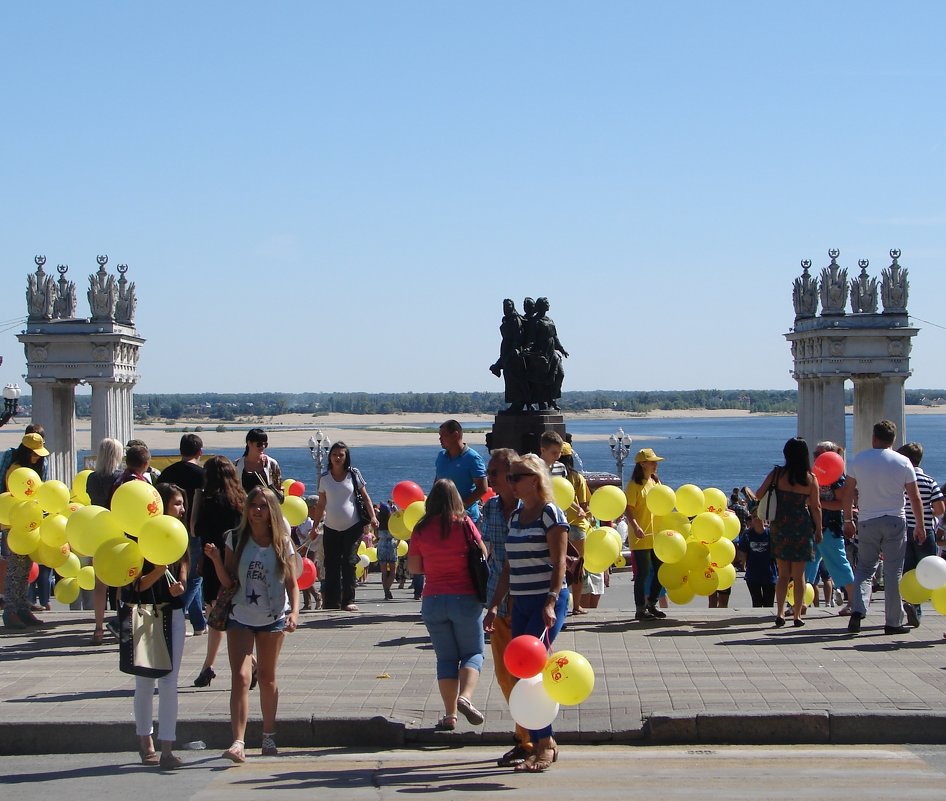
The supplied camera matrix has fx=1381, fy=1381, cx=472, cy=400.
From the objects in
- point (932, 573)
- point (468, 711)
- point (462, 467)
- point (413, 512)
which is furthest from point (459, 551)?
point (932, 573)

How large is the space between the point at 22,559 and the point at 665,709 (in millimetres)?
6425

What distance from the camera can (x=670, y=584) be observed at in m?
12.5

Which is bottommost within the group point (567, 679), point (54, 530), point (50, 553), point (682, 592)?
point (682, 592)

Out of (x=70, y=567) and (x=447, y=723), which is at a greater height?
(x=70, y=567)

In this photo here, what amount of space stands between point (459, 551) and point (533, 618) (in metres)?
0.72

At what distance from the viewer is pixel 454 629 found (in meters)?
8.31

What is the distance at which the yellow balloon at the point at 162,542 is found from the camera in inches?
317

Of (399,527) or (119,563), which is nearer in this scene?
(119,563)

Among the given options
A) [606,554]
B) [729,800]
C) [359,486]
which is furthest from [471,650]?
[359,486]

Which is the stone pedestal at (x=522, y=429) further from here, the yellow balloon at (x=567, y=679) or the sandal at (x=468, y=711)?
the yellow balloon at (x=567, y=679)

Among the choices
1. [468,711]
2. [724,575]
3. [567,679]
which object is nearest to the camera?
[567,679]

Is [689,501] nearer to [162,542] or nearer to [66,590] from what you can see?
[162,542]

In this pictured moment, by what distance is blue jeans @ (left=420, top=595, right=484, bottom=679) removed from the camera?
8258 mm

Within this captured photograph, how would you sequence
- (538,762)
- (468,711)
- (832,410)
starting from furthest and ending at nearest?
(832,410) → (468,711) → (538,762)
